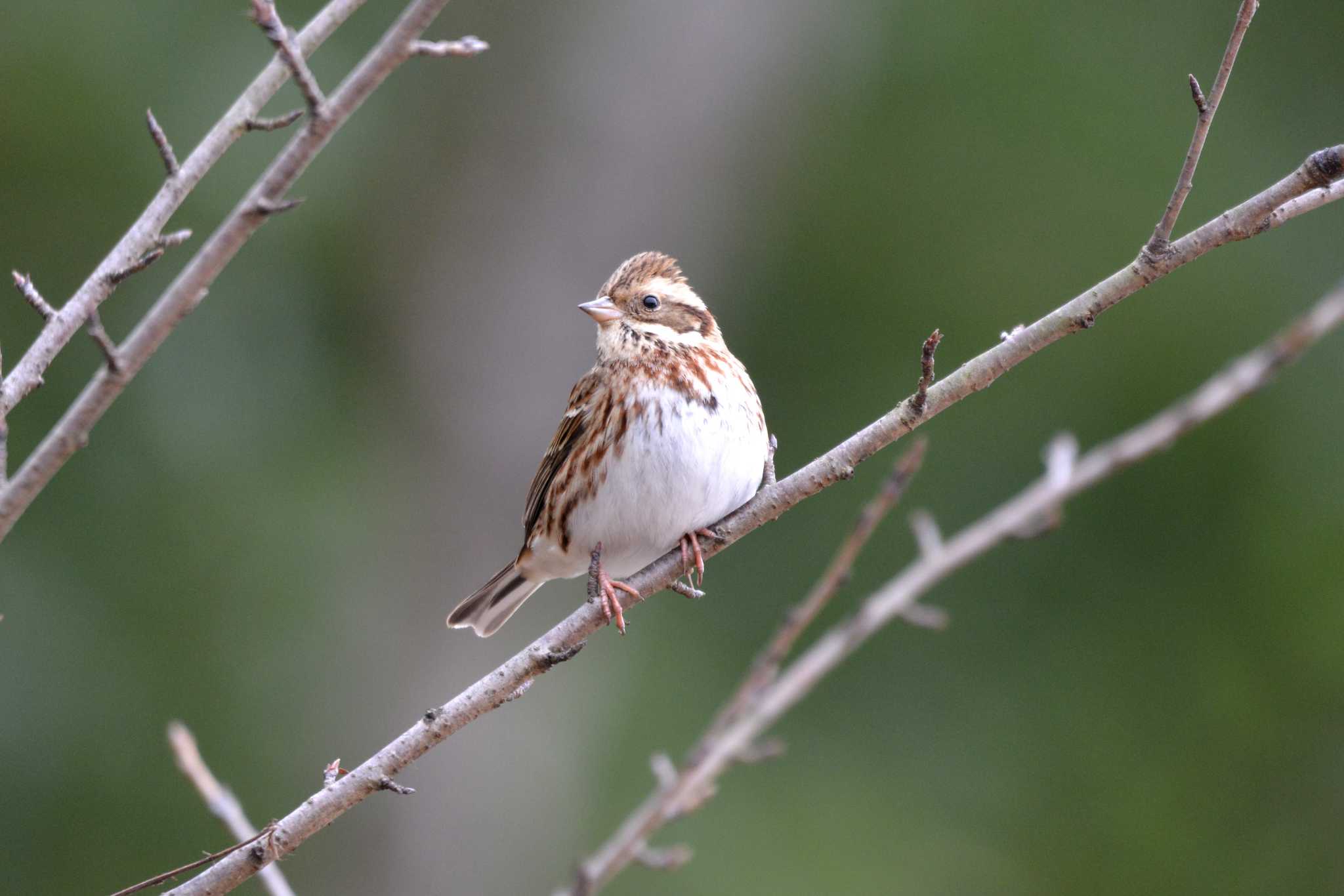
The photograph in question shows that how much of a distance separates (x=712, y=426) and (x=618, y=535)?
1.34 ft

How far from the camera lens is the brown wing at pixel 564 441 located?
4449mm

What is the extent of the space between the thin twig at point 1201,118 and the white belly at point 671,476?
56.6 inches

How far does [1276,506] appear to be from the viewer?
9.52 m

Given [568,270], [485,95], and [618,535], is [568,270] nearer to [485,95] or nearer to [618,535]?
[485,95]

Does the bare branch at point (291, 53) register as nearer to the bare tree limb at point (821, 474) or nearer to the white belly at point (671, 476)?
the bare tree limb at point (821, 474)

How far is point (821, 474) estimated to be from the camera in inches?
123

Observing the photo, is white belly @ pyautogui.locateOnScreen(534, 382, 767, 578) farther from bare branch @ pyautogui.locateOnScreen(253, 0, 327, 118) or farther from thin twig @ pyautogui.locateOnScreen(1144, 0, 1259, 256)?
bare branch @ pyautogui.locateOnScreen(253, 0, 327, 118)

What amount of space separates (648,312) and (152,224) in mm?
2214

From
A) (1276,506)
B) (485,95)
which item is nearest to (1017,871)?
(1276,506)

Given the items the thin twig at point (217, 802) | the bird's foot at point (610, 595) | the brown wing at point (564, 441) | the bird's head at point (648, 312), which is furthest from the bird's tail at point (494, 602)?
the thin twig at point (217, 802)

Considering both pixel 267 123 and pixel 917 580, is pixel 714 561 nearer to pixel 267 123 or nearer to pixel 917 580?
pixel 917 580

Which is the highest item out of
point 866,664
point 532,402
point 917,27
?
point 917,27

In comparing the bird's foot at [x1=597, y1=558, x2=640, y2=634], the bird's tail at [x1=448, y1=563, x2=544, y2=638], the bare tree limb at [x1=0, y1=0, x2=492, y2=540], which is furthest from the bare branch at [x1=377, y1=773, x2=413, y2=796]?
the bird's tail at [x1=448, y1=563, x2=544, y2=638]

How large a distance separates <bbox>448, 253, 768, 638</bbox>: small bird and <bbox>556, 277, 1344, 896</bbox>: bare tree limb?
69 centimetres
